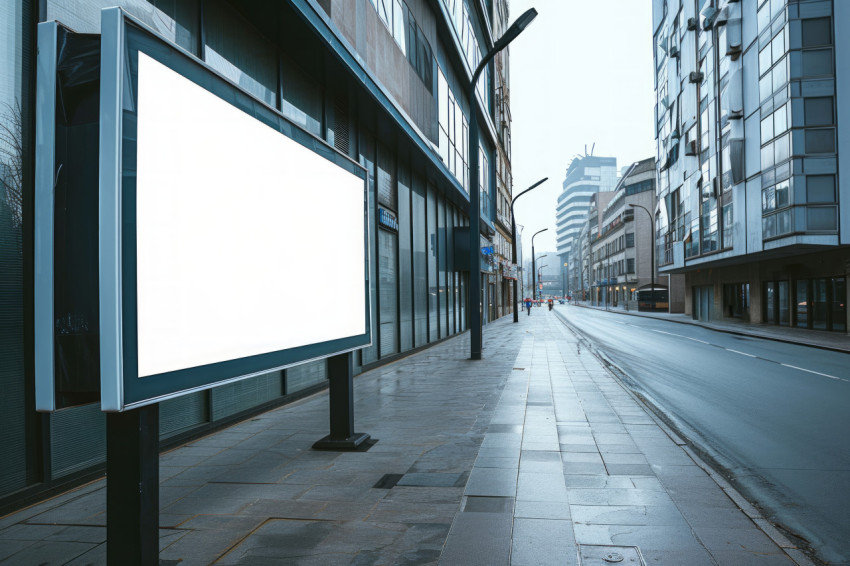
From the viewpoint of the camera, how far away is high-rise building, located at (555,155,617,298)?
170 m

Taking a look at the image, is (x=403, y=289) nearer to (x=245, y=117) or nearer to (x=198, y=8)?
(x=198, y=8)

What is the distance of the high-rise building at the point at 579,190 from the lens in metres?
170

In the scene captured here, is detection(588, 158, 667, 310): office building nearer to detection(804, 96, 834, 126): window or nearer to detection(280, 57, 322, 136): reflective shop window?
detection(804, 96, 834, 126): window

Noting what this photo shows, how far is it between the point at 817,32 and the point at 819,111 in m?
3.33

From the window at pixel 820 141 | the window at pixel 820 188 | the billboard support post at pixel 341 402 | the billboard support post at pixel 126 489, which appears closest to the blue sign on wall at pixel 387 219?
the billboard support post at pixel 341 402

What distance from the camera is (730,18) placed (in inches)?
1145

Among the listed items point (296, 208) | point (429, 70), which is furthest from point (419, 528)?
point (429, 70)

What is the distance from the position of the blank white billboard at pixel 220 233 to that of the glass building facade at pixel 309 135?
230 mm

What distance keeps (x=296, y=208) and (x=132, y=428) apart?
7.78 feet

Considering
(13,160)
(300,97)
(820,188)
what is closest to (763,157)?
(820,188)

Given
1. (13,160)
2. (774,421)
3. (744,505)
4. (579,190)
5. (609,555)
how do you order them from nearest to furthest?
(609,555), (744,505), (13,160), (774,421), (579,190)

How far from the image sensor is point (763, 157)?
26109 millimetres

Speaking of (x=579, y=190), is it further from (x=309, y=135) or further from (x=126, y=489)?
(x=126, y=489)

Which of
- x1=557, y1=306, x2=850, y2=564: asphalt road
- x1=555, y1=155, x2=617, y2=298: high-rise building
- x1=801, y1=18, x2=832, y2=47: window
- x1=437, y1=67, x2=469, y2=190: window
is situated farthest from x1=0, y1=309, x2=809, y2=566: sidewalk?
x1=555, y1=155, x2=617, y2=298: high-rise building
